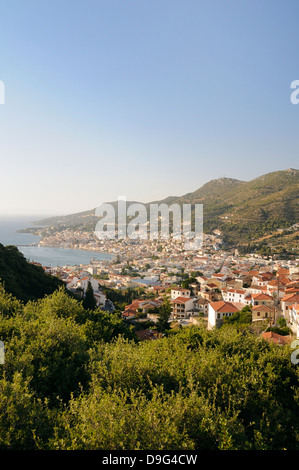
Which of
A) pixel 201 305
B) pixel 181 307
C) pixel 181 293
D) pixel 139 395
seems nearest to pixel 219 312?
pixel 181 307

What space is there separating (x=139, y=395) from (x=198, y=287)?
94.1ft

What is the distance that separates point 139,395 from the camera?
15.3 feet

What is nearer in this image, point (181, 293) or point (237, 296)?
point (237, 296)

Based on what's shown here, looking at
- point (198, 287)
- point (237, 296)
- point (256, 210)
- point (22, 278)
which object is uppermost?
point (256, 210)

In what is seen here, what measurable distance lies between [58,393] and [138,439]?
86.2 inches

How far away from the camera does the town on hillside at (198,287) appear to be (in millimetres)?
17391

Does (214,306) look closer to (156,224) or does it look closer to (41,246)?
(41,246)

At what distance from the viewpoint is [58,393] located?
5.05 meters

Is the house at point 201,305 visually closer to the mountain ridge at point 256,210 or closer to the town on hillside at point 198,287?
the town on hillside at point 198,287

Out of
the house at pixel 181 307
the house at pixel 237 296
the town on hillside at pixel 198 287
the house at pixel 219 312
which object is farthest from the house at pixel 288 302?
the house at pixel 181 307

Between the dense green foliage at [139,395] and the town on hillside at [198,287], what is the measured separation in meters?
6.80

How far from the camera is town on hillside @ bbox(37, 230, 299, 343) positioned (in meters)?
Result: 17.4

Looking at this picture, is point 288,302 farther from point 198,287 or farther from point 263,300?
point 198,287
